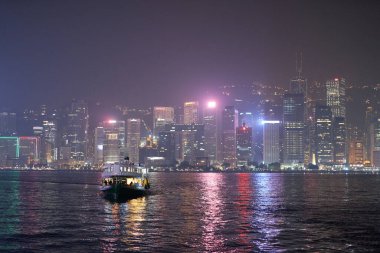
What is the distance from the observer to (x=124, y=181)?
10188cm

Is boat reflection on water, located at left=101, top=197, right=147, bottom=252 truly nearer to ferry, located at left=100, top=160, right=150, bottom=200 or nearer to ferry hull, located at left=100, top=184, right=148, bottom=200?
ferry hull, located at left=100, top=184, right=148, bottom=200

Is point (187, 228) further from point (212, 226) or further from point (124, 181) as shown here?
point (124, 181)

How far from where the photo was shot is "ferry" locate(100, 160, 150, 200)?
327ft

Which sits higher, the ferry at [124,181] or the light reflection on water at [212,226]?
the ferry at [124,181]

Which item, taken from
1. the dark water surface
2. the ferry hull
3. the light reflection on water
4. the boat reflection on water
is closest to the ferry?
the ferry hull

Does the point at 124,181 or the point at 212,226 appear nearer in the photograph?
the point at 212,226

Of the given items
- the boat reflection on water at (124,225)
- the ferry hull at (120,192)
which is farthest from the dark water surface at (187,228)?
the ferry hull at (120,192)

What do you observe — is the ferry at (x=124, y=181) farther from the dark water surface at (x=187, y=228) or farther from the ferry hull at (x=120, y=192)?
the dark water surface at (x=187, y=228)

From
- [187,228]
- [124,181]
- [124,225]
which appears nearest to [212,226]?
[187,228]

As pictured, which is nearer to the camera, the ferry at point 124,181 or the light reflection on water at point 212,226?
the light reflection on water at point 212,226

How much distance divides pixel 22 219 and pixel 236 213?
26.7 metres

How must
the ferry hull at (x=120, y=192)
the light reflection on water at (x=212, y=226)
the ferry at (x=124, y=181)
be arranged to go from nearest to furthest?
the light reflection on water at (x=212, y=226) < the ferry hull at (x=120, y=192) < the ferry at (x=124, y=181)

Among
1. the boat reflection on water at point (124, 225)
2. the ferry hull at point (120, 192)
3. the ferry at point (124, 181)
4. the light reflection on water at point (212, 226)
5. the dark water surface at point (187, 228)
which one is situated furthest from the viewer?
the ferry at point (124, 181)

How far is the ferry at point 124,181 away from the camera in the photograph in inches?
3920
